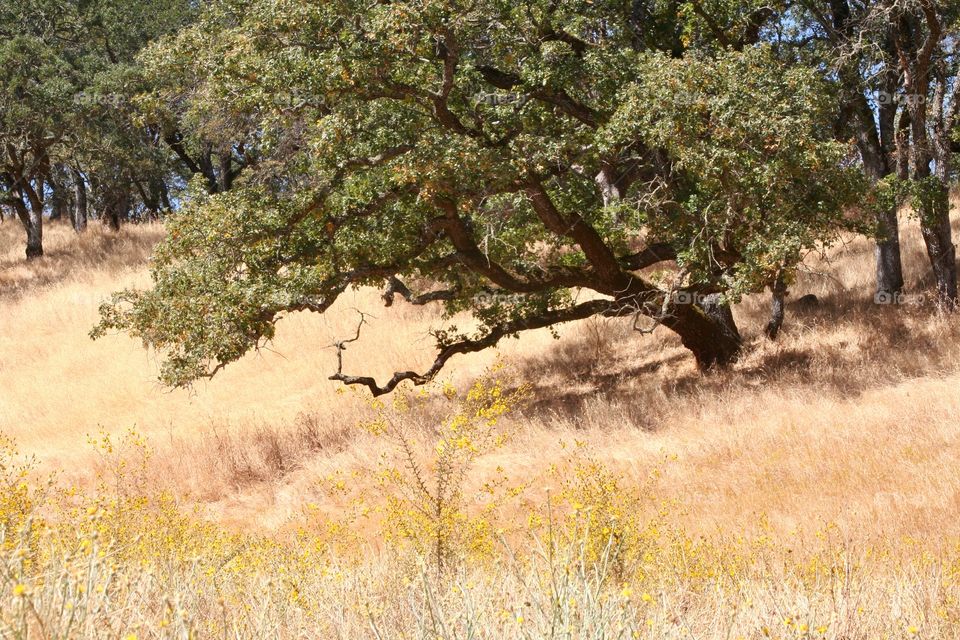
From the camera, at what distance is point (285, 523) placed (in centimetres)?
1097

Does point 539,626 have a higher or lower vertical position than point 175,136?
lower

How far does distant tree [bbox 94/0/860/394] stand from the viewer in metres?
11.5

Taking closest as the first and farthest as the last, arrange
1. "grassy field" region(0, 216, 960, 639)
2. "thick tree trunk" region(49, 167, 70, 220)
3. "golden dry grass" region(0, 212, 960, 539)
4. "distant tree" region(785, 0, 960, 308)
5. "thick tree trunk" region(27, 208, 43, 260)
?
"grassy field" region(0, 216, 960, 639) → "golden dry grass" region(0, 212, 960, 539) → "distant tree" region(785, 0, 960, 308) → "thick tree trunk" region(27, 208, 43, 260) → "thick tree trunk" region(49, 167, 70, 220)

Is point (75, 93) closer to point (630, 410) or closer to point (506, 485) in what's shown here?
point (630, 410)

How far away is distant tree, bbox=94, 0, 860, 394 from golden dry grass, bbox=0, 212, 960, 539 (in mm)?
1674

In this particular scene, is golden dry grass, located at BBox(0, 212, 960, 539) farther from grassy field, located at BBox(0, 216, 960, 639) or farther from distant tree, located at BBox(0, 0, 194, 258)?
distant tree, located at BBox(0, 0, 194, 258)

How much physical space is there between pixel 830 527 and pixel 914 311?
9.46 metres

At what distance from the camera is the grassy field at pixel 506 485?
4695 mm

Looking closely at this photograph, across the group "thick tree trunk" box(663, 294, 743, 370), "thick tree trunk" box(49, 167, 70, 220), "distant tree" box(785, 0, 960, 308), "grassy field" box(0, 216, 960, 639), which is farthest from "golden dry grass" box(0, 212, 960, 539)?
"thick tree trunk" box(49, 167, 70, 220)

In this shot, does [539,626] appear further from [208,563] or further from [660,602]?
[208,563]

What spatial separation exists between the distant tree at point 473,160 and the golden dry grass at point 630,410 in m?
1.67

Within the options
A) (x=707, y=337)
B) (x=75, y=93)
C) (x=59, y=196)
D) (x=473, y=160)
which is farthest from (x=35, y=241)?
(x=707, y=337)

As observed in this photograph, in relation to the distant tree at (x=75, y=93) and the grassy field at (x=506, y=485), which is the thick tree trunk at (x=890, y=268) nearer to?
the grassy field at (x=506, y=485)

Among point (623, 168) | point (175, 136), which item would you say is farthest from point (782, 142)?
point (175, 136)
